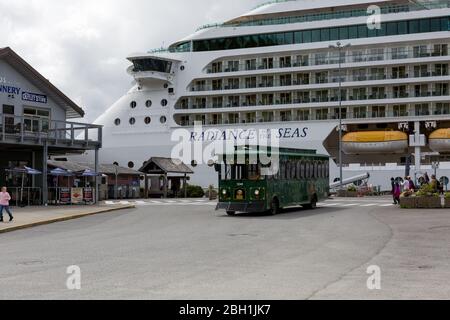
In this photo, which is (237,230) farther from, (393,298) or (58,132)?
(58,132)

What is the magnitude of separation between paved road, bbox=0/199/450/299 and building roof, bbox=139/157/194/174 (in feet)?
94.2

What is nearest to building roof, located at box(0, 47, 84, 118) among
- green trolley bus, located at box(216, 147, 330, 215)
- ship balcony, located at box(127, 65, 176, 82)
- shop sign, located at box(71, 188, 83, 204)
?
shop sign, located at box(71, 188, 83, 204)

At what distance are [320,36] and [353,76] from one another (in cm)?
477

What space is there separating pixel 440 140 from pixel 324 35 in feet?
45.3

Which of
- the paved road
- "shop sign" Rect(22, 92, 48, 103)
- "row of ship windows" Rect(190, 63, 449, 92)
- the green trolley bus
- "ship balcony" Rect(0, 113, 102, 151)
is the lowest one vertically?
the paved road

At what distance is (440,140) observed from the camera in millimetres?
50125

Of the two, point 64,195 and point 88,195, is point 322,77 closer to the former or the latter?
point 88,195

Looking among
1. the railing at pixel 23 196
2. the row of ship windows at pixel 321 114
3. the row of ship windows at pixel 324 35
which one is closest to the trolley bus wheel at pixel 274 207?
the railing at pixel 23 196

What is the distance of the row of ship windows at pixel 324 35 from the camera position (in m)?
52.4

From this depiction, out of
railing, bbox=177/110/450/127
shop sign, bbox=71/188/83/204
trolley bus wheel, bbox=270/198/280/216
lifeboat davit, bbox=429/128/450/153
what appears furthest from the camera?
railing, bbox=177/110/450/127

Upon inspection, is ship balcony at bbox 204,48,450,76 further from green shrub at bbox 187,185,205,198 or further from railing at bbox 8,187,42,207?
railing at bbox 8,187,42,207

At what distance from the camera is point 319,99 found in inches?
2154

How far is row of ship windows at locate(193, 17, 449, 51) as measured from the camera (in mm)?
52438

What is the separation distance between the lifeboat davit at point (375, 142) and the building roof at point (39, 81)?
78.7ft
